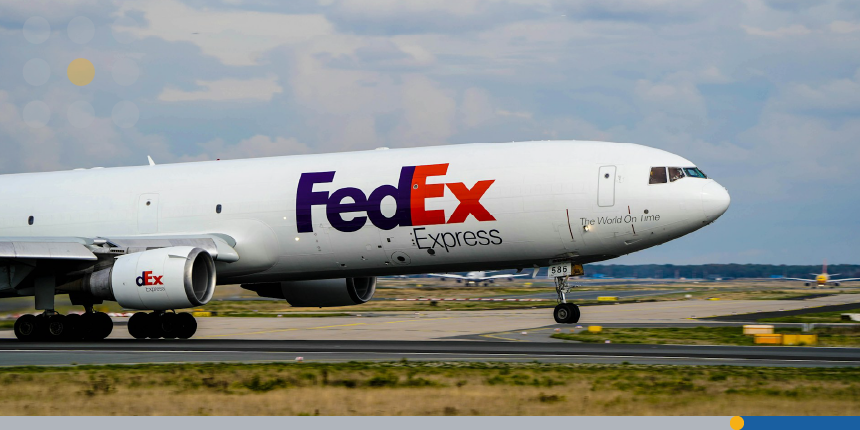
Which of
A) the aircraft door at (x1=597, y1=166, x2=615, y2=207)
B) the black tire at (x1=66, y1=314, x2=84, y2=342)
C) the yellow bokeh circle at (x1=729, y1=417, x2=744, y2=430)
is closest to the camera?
the yellow bokeh circle at (x1=729, y1=417, x2=744, y2=430)

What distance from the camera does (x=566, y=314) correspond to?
78.7 feet

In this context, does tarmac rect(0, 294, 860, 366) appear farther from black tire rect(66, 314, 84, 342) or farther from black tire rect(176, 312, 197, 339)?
black tire rect(66, 314, 84, 342)

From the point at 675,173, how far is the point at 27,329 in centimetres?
1787

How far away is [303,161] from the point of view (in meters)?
27.3

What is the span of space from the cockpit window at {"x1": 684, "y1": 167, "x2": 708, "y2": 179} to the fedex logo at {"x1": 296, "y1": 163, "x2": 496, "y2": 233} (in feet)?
16.0

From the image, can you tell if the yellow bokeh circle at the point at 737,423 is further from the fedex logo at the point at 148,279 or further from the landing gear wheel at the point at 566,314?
the fedex logo at the point at 148,279

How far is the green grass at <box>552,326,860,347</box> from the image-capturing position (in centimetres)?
2306

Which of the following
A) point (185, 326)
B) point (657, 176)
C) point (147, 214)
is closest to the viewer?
point (657, 176)

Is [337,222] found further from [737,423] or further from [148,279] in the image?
[737,423]

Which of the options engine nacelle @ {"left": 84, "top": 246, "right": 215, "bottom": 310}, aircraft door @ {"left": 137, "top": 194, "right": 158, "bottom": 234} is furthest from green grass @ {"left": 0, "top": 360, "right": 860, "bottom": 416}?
aircraft door @ {"left": 137, "top": 194, "right": 158, "bottom": 234}

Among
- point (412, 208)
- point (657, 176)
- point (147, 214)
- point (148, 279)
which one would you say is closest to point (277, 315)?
point (147, 214)

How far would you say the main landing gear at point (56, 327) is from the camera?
26.3 meters

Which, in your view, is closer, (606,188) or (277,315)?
(606,188)

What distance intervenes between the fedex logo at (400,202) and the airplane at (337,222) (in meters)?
0.03
